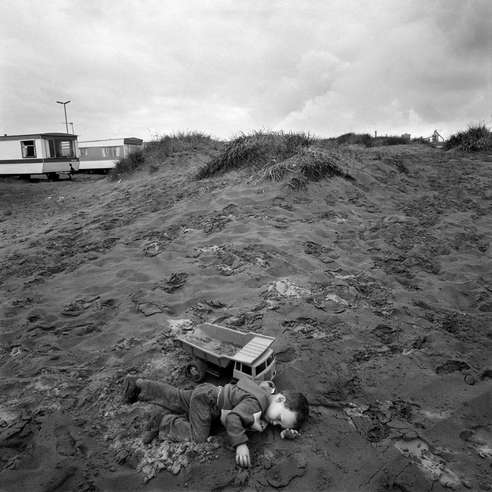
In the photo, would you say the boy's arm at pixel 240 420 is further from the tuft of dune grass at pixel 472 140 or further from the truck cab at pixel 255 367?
the tuft of dune grass at pixel 472 140

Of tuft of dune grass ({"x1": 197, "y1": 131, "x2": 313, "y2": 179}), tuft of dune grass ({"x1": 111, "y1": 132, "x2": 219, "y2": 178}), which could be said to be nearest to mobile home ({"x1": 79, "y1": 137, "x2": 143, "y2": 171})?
tuft of dune grass ({"x1": 111, "y1": 132, "x2": 219, "y2": 178})

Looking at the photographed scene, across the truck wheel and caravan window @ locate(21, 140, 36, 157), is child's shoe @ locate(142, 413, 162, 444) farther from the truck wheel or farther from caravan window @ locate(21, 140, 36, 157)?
caravan window @ locate(21, 140, 36, 157)

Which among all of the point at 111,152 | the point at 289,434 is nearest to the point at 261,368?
the point at 289,434

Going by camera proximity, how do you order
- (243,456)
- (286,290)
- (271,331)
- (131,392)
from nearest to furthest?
1. (243,456)
2. (131,392)
3. (271,331)
4. (286,290)

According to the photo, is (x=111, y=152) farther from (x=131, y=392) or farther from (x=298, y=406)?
(x=298, y=406)

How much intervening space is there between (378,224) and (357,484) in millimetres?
4569

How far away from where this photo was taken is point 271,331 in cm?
340

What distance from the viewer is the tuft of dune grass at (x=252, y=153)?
329 inches

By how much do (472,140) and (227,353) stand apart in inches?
515

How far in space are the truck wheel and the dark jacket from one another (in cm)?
41

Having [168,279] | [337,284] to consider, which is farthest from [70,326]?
[337,284]

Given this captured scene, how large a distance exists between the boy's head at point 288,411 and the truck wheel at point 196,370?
0.65 m

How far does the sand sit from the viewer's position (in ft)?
7.38

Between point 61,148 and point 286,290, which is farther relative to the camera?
point 61,148
